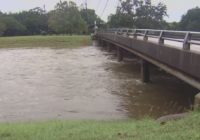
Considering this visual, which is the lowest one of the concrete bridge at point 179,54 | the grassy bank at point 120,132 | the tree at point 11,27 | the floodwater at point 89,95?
the tree at point 11,27

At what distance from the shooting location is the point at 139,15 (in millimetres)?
84188

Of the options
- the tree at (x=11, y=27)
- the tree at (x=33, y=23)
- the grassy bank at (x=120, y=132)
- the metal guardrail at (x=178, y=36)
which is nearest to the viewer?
the grassy bank at (x=120, y=132)

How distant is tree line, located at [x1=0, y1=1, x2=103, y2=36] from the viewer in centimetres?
11031

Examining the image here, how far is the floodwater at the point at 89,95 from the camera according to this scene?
15.2 metres

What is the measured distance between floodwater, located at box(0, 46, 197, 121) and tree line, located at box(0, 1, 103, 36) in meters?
81.7

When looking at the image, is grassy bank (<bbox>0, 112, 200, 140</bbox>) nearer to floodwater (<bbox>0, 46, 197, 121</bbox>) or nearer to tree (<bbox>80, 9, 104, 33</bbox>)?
floodwater (<bbox>0, 46, 197, 121</bbox>)

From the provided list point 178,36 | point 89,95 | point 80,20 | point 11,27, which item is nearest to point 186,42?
point 178,36

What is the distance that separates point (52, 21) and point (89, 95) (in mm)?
95307

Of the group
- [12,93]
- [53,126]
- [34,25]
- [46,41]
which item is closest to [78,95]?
[12,93]

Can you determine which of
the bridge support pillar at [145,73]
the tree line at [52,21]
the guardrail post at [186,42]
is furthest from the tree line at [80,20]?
the guardrail post at [186,42]

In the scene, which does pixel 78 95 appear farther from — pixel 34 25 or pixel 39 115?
pixel 34 25

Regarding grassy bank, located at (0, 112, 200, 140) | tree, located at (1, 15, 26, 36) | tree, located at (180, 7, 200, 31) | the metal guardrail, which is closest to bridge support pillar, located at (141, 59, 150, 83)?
the metal guardrail

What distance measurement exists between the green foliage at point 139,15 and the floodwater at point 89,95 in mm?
54449

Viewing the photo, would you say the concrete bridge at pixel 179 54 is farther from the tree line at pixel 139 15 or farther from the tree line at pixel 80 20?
the tree line at pixel 139 15
